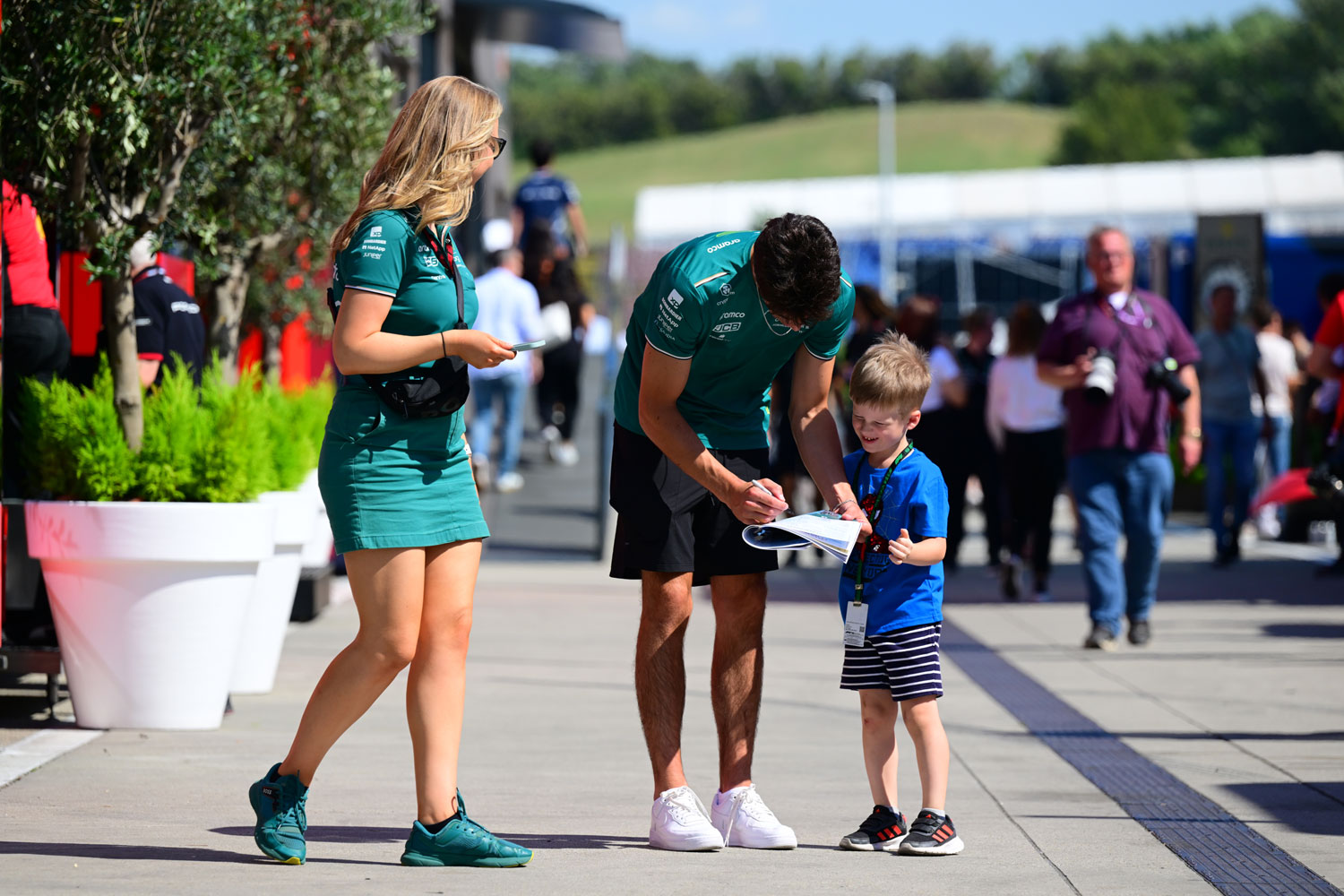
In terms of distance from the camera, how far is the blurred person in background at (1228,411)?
525 inches

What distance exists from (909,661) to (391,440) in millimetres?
1465

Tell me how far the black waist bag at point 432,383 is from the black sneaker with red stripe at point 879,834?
5.12 feet

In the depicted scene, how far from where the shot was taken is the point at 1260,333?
49.5 feet

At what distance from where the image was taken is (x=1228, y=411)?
13500 mm

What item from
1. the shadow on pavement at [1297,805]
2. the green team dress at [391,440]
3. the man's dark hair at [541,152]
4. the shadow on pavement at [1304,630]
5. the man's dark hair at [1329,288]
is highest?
the man's dark hair at [541,152]

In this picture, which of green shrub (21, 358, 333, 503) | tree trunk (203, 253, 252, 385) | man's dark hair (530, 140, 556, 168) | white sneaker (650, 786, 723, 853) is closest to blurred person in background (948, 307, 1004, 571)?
A: tree trunk (203, 253, 252, 385)

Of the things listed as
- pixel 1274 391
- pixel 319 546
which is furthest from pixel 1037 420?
pixel 319 546

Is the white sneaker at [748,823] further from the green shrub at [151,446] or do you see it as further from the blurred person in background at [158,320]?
the blurred person in background at [158,320]

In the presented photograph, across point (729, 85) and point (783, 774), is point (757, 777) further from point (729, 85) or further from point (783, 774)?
point (729, 85)

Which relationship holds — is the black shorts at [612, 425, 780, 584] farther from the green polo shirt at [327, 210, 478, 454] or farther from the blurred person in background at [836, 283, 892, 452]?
the blurred person in background at [836, 283, 892, 452]

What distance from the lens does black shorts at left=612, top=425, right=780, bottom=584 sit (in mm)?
4578

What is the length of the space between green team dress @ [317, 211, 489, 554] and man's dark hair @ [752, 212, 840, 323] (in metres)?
0.75

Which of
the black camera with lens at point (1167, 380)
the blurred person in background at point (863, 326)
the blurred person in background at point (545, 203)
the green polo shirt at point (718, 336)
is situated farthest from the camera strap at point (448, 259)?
the blurred person in background at point (545, 203)

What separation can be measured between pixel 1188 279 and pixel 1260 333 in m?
5.72
